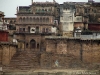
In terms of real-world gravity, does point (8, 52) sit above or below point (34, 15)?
below

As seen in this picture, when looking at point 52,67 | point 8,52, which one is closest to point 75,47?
point 52,67

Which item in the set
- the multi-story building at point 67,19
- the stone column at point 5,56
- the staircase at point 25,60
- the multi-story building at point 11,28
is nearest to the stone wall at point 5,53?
the stone column at point 5,56

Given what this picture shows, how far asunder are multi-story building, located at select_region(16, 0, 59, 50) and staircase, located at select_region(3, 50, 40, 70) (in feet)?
17.0

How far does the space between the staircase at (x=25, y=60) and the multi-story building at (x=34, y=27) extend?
519 cm

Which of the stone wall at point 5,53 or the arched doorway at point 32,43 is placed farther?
the arched doorway at point 32,43

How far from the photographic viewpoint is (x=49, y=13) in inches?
2056

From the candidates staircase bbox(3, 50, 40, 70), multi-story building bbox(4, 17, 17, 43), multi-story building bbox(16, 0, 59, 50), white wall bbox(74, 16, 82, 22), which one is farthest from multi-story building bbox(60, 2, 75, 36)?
staircase bbox(3, 50, 40, 70)

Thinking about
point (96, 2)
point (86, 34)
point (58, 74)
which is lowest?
point (58, 74)

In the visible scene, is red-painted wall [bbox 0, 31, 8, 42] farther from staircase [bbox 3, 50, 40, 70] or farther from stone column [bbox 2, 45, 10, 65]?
staircase [bbox 3, 50, 40, 70]

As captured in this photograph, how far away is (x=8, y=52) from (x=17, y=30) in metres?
9.46

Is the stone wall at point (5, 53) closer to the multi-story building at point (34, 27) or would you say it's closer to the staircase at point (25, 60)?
the staircase at point (25, 60)

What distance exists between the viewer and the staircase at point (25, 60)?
41.5 m

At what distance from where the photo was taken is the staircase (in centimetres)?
4153

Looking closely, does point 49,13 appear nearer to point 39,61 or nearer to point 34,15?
point 34,15
